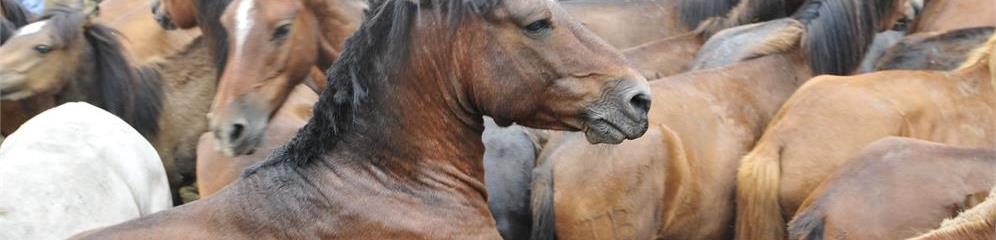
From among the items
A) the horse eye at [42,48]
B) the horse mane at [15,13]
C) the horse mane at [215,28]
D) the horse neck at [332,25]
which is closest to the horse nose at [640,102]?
the horse neck at [332,25]

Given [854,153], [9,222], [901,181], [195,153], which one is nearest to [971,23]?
[854,153]

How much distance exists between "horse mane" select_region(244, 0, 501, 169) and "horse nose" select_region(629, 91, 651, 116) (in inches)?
14.9

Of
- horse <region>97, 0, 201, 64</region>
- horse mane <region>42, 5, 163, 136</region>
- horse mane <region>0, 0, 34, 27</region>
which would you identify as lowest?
horse <region>97, 0, 201, 64</region>

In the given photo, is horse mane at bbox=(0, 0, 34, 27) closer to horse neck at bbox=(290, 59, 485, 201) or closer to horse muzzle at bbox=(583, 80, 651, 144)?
horse neck at bbox=(290, 59, 485, 201)

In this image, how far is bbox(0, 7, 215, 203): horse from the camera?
5.78 m

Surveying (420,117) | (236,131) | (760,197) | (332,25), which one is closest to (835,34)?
(760,197)

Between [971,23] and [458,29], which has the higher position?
[458,29]

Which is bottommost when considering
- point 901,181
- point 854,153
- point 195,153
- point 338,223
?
point 195,153

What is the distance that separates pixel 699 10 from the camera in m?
7.43

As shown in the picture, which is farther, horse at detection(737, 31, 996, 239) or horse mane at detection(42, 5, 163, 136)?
horse mane at detection(42, 5, 163, 136)

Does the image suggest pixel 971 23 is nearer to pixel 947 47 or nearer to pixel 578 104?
pixel 947 47

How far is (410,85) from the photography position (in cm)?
347


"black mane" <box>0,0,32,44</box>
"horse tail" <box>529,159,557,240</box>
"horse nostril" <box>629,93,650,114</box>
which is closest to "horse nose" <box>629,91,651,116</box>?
"horse nostril" <box>629,93,650,114</box>

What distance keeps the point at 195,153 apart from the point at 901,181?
3.15 meters
